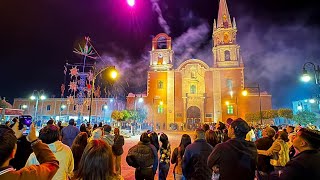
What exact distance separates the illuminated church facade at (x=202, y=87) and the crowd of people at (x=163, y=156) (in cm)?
3675

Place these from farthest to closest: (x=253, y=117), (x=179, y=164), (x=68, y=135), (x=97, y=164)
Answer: (x=253, y=117) → (x=68, y=135) → (x=179, y=164) → (x=97, y=164)

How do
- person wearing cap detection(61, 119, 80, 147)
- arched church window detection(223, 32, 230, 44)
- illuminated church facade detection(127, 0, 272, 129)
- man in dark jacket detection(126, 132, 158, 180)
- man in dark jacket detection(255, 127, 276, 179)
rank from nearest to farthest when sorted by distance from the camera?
man in dark jacket detection(126, 132, 158, 180) → man in dark jacket detection(255, 127, 276, 179) → person wearing cap detection(61, 119, 80, 147) → illuminated church facade detection(127, 0, 272, 129) → arched church window detection(223, 32, 230, 44)

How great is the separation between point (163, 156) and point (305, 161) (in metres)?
3.64

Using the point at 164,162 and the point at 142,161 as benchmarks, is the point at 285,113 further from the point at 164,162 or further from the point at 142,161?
the point at 142,161

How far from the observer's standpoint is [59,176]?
10.8ft

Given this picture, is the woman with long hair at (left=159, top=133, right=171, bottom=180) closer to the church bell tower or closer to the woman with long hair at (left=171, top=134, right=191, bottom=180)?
the woman with long hair at (left=171, top=134, right=191, bottom=180)

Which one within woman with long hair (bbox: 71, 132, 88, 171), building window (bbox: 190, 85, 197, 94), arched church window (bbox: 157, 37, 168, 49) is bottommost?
woman with long hair (bbox: 71, 132, 88, 171)

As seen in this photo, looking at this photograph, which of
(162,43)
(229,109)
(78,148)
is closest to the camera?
(78,148)

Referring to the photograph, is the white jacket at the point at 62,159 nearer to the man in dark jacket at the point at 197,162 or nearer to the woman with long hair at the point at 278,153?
the man in dark jacket at the point at 197,162

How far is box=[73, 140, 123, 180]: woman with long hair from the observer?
2045 mm

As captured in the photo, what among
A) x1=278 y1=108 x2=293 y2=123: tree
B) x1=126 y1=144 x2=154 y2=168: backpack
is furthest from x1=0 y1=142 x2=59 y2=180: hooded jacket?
x1=278 y1=108 x2=293 y2=123: tree

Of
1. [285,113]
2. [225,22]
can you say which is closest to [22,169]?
[285,113]

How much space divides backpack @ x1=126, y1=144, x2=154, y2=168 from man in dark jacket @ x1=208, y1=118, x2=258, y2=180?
5.61 ft

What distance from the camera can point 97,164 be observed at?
6.73 ft
